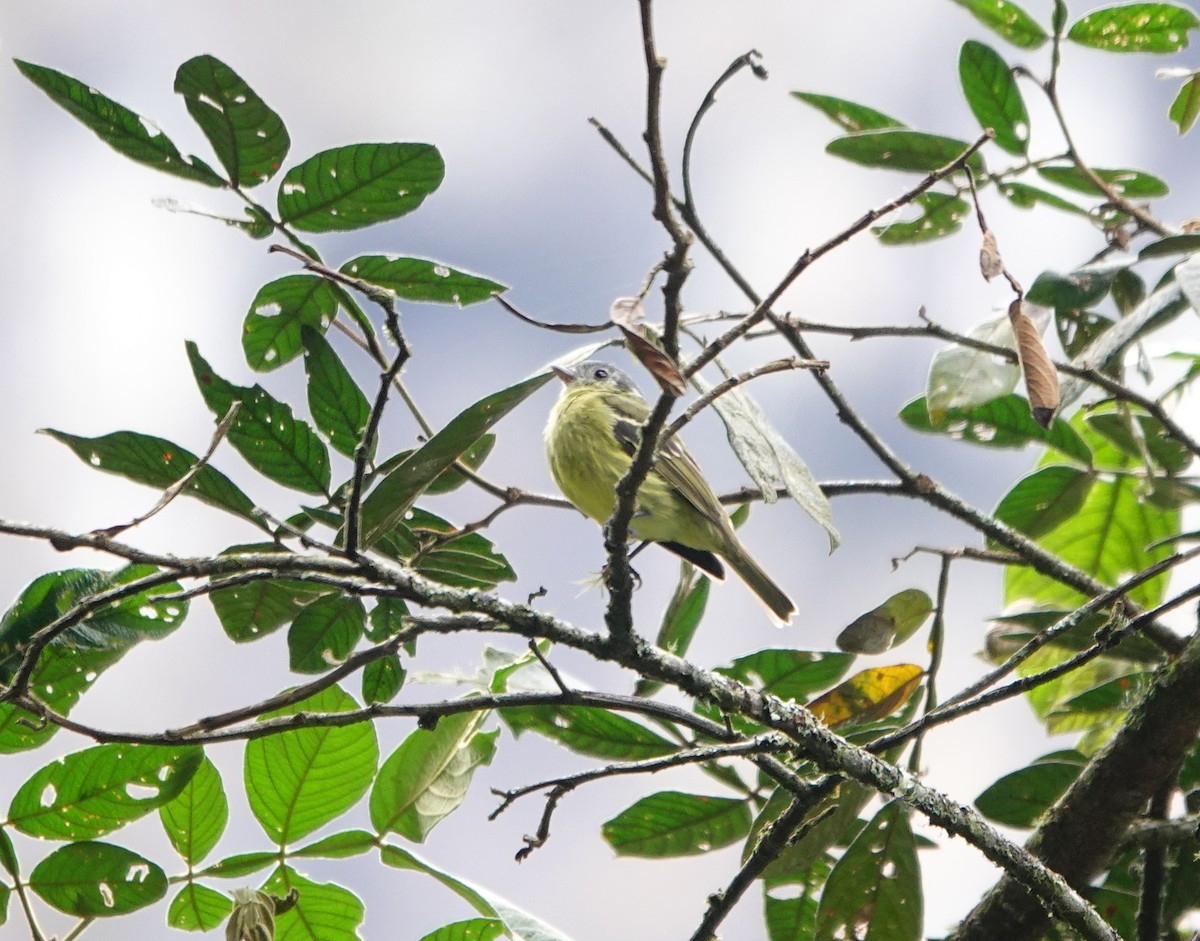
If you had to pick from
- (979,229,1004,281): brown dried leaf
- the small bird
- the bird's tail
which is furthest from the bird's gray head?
(979,229,1004,281): brown dried leaf

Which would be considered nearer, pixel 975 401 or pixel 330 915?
pixel 330 915

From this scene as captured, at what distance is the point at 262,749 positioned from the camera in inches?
→ 66.4

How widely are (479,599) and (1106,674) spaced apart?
1642mm

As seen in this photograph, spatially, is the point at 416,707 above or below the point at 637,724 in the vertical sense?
below

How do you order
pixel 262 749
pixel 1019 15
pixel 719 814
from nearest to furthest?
pixel 262 749 < pixel 719 814 < pixel 1019 15

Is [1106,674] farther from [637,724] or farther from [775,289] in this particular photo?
[775,289]

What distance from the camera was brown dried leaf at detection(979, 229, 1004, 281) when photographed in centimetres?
130

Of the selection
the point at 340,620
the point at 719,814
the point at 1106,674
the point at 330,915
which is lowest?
the point at 330,915

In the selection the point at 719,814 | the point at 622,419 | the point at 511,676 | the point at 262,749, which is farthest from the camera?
the point at 622,419

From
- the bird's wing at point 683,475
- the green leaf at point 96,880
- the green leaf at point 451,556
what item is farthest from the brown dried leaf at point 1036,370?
the bird's wing at point 683,475

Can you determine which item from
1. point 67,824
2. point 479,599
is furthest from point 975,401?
point 67,824

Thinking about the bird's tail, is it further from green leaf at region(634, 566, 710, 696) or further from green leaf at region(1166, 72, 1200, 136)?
green leaf at region(1166, 72, 1200, 136)

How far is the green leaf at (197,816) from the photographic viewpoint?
1642mm

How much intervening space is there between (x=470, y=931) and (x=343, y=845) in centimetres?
22
